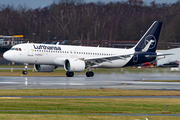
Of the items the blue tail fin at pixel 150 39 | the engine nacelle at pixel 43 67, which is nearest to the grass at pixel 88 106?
the engine nacelle at pixel 43 67

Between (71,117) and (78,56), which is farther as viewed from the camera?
(78,56)

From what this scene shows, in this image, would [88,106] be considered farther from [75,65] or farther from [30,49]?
[30,49]

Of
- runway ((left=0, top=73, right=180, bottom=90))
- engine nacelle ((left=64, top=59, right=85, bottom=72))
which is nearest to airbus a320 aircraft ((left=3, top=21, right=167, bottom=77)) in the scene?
engine nacelle ((left=64, top=59, right=85, bottom=72))

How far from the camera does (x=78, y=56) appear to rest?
45250 mm

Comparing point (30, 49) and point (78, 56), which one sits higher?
point (30, 49)

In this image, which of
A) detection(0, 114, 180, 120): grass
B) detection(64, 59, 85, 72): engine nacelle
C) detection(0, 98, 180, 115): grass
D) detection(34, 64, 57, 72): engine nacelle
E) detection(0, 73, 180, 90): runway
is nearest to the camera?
detection(0, 114, 180, 120): grass

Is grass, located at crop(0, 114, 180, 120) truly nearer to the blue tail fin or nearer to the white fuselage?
the white fuselage

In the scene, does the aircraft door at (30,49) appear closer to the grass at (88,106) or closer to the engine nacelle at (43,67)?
the engine nacelle at (43,67)

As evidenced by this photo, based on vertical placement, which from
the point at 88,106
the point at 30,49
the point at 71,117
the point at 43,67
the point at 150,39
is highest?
the point at 150,39

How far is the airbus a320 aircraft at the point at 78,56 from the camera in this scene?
142ft

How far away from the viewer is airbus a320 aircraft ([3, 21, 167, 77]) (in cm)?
4316

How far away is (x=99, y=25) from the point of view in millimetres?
136125

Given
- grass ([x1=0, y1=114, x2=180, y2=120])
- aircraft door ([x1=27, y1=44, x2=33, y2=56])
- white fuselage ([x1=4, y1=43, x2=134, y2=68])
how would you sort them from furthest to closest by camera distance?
white fuselage ([x1=4, y1=43, x2=134, y2=68])
aircraft door ([x1=27, y1=44, x2=33, y2=56])
grass ([x1=0, y1=114, x2=180, y2=120])

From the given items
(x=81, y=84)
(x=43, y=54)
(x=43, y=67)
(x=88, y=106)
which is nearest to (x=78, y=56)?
(x=43, y=54)
